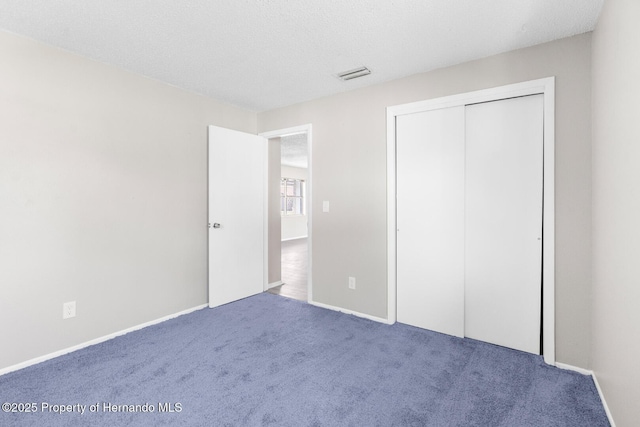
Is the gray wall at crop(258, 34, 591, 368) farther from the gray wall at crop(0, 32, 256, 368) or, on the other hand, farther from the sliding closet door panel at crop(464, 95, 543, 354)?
the gray wall at crop(0, 32, 256, 368)

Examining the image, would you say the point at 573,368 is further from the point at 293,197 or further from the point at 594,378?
the point at 293,197

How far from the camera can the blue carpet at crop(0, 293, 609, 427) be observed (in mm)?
1689

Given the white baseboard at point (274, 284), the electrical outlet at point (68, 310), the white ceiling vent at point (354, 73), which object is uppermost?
the white ceiling vent at point (354, 73)

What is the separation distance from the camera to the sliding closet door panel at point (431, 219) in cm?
267

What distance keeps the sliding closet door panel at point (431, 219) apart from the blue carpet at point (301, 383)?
24 cm

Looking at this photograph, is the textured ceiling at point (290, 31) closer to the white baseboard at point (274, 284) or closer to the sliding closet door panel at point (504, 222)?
the sliding closet door panel at point (504, 222)

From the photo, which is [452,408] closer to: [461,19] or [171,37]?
[461,19]

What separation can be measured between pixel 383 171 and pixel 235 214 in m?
1.81

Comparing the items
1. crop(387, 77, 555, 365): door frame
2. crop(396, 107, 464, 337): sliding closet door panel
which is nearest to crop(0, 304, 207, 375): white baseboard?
crop(396, 107, 464, 337): sliding closet door panel

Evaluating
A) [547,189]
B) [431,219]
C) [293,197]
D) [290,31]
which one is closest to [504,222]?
[547,189]

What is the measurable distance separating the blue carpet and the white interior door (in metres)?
0.84

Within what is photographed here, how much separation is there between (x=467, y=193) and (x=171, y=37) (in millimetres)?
2630

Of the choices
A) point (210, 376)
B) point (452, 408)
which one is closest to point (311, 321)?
point (210, 376)

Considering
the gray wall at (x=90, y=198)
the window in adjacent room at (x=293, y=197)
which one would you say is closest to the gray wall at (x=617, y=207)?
the gray wall at (x=90, y=198)
